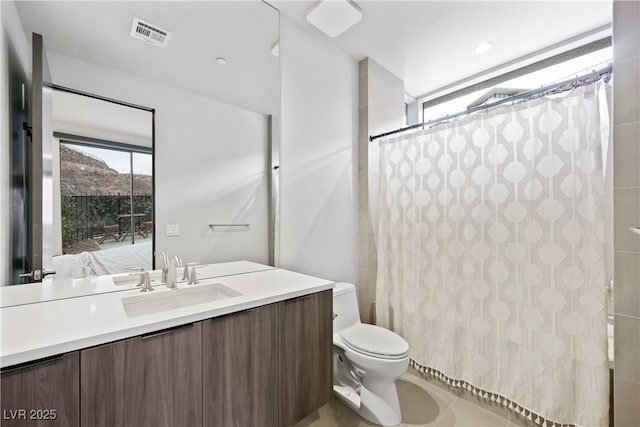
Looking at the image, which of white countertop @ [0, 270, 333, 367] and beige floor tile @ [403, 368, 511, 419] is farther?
beige floor tile @ [403, 368, 511, 419]

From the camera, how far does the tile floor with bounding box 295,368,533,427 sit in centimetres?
158

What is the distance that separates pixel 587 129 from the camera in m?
1.37

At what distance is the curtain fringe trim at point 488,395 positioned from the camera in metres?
1.52

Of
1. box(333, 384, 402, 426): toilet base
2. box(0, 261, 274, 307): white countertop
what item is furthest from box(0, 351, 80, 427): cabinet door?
box(333, 384, 402, 426): toilet base

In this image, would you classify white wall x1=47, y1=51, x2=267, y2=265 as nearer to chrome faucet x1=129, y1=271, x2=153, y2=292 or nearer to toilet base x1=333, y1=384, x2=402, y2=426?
chrome faucet x1=129, y1=271, x2=153, y2=292

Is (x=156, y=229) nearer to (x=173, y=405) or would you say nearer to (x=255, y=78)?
(x=173, y=405)

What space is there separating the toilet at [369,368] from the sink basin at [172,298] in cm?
80

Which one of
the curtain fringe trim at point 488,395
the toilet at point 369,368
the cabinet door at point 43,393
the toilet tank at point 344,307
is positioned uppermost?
the cabinet door at point 43,393

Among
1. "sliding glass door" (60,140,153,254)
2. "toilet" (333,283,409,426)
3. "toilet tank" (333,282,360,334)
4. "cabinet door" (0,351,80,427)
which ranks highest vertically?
"sliding glass door" (60,140,153,254)

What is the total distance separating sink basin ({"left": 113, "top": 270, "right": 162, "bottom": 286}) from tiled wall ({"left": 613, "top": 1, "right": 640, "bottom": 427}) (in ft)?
7.35

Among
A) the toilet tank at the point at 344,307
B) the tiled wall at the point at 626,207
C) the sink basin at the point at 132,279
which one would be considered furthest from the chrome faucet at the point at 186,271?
the tiled wall at the point at 626,207

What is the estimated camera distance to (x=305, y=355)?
1.32 m

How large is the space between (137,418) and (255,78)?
5.78 ft

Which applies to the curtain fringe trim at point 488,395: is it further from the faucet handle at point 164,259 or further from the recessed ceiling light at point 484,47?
the recessed ceiling light at point 484,47
